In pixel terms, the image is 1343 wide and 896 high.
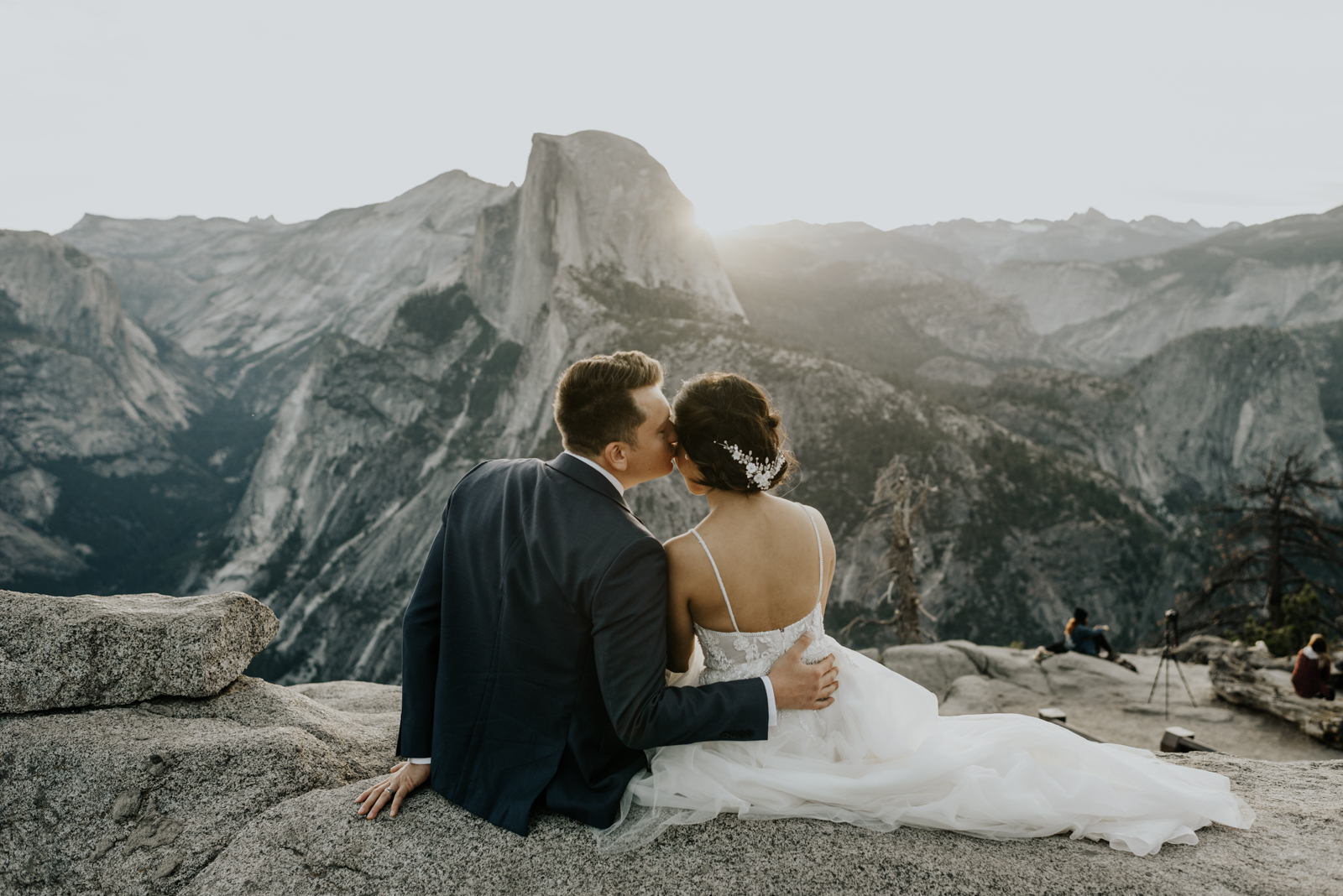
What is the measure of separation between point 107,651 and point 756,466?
11.4 ft

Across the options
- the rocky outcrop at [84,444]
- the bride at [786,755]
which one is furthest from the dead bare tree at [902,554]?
the rocky outcrop at [84,444]

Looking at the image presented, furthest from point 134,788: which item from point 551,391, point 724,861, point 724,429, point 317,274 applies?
point 317,274

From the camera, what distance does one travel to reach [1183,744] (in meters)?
6.15

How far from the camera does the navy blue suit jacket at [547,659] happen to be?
239cm

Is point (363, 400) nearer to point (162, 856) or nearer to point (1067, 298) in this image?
point (162, 856)

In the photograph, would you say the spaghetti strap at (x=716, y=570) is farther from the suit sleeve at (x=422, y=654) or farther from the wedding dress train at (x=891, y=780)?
the suit sleeve at (x=422, y=654)

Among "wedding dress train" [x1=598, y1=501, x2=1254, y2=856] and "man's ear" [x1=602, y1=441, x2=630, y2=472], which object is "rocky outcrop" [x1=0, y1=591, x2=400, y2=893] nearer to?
"wedding dress train" [x1=598, y1=501, x2=1254, y2=856]

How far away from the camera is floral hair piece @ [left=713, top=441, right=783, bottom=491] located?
2596 mm

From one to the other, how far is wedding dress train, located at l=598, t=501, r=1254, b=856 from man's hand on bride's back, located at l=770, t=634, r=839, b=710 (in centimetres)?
6

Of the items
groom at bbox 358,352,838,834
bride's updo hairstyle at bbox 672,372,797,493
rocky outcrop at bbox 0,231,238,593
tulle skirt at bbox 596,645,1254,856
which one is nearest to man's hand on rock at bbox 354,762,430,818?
groom at bbox 358,352,838,834

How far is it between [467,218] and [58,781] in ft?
293

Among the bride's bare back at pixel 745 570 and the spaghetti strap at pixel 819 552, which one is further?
the spaghetti strap at pixel 819 552

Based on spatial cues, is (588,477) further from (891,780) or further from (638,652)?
(891,780)

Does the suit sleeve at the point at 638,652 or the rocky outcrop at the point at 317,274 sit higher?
the rocky outcrop at the point at 317,274
